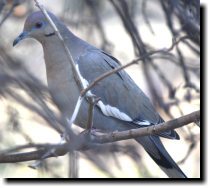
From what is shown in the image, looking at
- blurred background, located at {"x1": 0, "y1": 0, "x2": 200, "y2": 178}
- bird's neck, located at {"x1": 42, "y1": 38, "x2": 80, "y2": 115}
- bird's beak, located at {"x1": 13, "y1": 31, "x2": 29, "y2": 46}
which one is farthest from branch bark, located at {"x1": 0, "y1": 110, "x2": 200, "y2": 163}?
bird's beak, located at {"x1": 13, "y1": 31, "x2": 29, "y2": 46}

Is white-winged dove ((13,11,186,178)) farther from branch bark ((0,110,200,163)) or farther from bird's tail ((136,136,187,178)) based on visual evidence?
branch bark ((0,110,200,163))

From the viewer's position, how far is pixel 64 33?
1875mm

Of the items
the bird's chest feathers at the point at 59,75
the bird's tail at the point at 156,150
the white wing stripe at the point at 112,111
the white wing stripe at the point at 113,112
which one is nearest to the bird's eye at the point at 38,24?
the bird's chest feathers at the point at 59,75

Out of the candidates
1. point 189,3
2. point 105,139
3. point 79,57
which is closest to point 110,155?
point 105,139

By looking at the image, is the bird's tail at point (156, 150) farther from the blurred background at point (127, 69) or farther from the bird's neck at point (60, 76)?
the bird's neck at point (60, 76)

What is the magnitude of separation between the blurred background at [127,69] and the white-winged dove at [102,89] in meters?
0.04

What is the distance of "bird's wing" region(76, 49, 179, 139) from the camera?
1785 mm

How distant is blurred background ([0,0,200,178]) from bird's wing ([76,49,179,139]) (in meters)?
0.04

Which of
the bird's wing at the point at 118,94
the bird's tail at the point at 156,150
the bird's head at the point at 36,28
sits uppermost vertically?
the bird's head at the point at 36,28

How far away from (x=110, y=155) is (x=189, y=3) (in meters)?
0.57

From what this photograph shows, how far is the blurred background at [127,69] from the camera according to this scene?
1.67m

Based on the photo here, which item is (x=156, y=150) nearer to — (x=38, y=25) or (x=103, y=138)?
(x=103, y=138)

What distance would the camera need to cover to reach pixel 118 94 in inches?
71.9

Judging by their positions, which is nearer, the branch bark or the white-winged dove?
the branch bark
